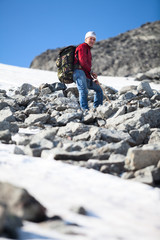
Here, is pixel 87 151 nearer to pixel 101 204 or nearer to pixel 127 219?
pixel 101 204

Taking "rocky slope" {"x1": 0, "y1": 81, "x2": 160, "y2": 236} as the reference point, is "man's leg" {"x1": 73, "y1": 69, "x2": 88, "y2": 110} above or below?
above

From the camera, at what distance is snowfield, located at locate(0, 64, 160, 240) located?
68.1 inches

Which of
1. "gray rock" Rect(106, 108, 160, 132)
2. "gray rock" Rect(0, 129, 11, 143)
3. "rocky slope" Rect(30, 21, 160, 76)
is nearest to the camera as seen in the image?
"gray rock" Rect(0, 129, 11, 143)

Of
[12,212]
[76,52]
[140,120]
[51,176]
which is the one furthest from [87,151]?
[76,52]

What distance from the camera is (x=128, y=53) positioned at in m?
49.7

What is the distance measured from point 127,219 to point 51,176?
0.96 meters

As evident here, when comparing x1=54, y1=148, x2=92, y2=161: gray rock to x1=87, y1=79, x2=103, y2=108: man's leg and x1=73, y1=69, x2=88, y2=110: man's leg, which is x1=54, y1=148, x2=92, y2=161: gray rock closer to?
x1=73, y1=69, x2=88, y2=110: man's leg

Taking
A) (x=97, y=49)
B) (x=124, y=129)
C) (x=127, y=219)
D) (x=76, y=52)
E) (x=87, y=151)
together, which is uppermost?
(x=97, y=49)

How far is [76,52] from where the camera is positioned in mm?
6711

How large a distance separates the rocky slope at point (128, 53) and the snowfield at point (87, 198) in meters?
44.0

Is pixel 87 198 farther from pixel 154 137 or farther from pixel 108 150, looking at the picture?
pixel 154 137

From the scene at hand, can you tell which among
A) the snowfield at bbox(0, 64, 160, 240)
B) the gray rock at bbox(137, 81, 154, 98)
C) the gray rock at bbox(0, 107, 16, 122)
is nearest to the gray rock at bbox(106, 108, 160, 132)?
the gray rock at bbox(0, 107, 16, 122)

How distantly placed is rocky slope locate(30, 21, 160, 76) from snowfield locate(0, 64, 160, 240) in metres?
44.0

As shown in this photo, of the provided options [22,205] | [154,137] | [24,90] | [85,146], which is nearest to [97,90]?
[154,137]
